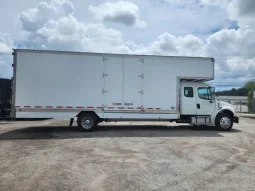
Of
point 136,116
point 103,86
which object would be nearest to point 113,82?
point 103,86

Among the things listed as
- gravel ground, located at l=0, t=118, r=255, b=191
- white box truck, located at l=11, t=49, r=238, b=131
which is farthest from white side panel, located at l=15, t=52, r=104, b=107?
gravel ground, located at l=0, t=118, r=255, b=191

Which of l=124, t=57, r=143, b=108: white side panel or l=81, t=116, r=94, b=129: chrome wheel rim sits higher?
l=124, t=57, r=143, b=108: white side panel

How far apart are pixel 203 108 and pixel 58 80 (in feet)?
23.8

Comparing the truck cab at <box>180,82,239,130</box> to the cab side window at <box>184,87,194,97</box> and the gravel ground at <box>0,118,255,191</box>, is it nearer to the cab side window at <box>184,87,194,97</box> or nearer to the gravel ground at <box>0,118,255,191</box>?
the cab side window at <box>184,87,194,97</box>

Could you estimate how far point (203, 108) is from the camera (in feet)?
41.3

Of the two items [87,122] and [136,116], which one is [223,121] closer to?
[136,116]

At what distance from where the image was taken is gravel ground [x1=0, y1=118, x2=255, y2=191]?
16.4 ft

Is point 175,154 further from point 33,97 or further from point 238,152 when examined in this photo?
point 33,97

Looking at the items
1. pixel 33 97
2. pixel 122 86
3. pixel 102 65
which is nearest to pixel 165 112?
pixel 122 86

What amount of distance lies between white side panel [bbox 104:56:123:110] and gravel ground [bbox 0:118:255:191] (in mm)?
1910

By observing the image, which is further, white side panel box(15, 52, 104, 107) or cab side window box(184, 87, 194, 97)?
cab side window box(184, 87, 194, 97)

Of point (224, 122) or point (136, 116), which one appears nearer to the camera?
point (136, 116)

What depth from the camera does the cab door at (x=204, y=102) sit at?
1257 centimetres

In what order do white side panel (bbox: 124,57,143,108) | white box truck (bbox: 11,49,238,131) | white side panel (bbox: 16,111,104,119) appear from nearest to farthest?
white side panel (bbox: 16,111,104,119) → white box truck (bbox: 11,49,238,131) → white side panel (bbox: 124,57,143,108)
